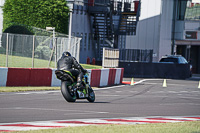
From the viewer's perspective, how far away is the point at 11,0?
40.0 metres

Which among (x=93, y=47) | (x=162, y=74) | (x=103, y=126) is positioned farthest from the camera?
(x=93, y=47)

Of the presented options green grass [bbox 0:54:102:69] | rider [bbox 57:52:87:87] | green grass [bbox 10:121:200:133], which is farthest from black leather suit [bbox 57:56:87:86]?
green grass [bbox 0:54:102:69]

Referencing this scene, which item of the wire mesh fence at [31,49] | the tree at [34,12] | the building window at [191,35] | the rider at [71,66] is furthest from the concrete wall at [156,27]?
the rider at [71,66]

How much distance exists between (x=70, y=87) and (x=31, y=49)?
10.3 metres

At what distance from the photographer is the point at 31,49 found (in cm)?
2412

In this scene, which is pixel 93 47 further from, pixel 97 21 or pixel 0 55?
pixel 0 55

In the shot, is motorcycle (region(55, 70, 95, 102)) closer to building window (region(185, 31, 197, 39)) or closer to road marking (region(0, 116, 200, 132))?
road marking (region(0, 116, 200, 132))

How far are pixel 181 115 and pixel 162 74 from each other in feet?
83.2

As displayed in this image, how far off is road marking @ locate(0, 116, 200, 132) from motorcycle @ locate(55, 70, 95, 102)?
348 centimetres

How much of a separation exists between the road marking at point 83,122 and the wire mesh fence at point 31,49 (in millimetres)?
12910

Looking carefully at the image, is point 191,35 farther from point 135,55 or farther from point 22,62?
point 22,62

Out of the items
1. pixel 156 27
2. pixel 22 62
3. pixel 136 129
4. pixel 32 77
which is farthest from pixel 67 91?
pixel 156 27

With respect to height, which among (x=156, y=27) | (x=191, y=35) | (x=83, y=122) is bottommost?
(x=83, y=122)

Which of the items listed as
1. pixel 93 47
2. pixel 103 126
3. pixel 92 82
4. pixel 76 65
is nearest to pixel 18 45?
pixel 92 82
